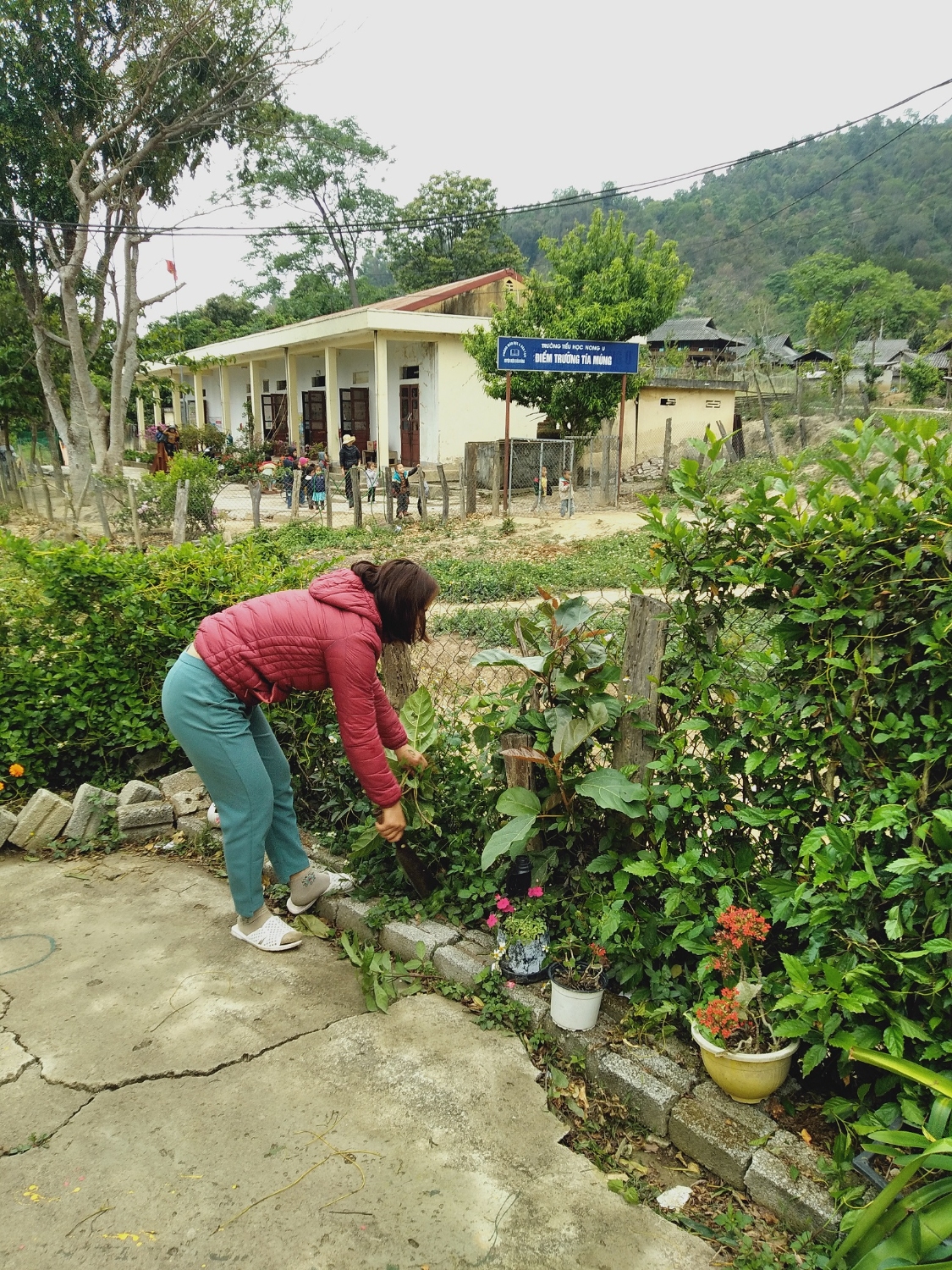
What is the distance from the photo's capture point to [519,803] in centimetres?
266

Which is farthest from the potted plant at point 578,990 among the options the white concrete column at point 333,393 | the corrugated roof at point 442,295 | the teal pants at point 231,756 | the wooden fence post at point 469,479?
the white concrete column at point 333,393

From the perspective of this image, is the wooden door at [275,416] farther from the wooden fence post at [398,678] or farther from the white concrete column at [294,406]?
the wooden fence post at [398,678]

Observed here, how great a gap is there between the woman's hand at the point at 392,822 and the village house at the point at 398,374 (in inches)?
733

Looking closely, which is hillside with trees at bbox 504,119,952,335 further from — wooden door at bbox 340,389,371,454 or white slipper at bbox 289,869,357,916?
white slipper at bbox 289,869,357,916

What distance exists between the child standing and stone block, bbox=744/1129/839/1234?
15.2 m

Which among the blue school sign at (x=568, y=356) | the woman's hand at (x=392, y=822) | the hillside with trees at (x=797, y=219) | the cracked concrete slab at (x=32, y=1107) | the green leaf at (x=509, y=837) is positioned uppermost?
the hillside with trees at (x=797, y=219)

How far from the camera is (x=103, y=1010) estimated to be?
9.07ft

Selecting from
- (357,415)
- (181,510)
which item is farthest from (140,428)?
(181,510)

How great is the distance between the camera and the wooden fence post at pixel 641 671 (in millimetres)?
2623

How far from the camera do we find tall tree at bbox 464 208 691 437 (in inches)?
745

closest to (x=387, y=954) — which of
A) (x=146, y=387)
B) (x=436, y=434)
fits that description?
(x=436, y=434)

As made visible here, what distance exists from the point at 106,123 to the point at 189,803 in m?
18.5

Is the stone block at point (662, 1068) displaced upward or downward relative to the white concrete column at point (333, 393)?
downward

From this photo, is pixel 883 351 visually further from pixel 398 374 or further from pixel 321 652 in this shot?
pixel 321 652
